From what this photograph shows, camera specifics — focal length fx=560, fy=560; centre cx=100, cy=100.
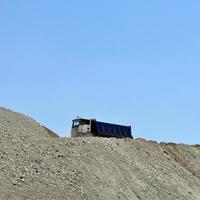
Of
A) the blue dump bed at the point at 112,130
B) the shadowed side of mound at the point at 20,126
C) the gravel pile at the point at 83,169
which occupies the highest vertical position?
the blue dump bed at the point at 112,130

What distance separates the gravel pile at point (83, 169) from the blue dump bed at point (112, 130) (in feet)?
9.47

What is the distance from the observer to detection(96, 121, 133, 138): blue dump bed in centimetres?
4578

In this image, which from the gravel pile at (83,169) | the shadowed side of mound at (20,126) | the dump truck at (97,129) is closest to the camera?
the gravel pile at (83,169)

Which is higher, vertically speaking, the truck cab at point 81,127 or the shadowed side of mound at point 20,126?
the truck cab at point 81,127

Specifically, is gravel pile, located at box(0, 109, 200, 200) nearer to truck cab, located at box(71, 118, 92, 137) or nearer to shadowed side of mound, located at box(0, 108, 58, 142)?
shadowed side of mound, located at box(0, 108, 58, 142)

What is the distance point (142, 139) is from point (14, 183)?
896 inches

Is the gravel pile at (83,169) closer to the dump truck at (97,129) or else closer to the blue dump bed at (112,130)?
the blue dump bed at (112,130)

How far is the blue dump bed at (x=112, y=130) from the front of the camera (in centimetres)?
4578

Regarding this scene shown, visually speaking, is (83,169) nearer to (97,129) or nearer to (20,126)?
(20,126)

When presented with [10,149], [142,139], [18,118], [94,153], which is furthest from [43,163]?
[142,139]

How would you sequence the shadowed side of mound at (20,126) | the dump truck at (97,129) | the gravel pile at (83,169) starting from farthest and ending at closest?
the dump truck at (97,129) → the shadowed side of mound at (20,126) → the gravel pile at (83,169)

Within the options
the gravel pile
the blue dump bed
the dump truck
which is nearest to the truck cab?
the dump truck

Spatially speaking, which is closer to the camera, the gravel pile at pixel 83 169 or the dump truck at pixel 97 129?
the gravel pile at pixel 83 169

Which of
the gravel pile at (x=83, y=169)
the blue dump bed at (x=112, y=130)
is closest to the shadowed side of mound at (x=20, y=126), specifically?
the gravel pile at (x=83, y=169)
